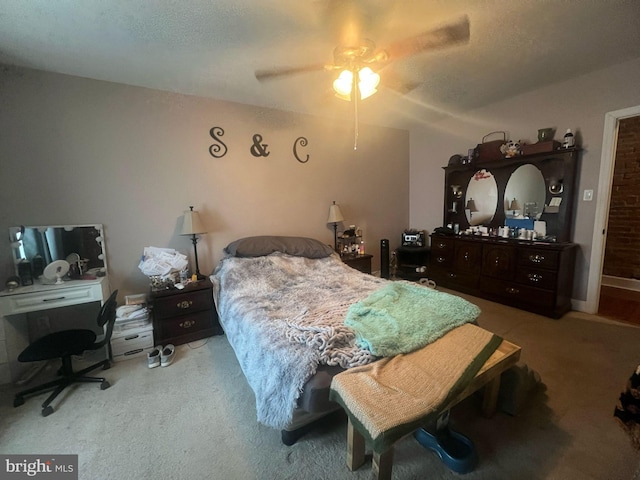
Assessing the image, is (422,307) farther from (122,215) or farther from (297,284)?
(122,215)

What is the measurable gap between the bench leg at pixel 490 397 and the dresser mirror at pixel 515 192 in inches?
91.4

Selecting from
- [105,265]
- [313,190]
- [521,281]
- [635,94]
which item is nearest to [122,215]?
[105,265]

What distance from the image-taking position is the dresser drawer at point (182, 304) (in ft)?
7.93

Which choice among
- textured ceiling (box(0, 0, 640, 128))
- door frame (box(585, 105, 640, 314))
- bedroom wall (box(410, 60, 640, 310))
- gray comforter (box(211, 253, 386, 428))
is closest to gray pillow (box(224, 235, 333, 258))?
gray comforter (box(211, 253, 386, 428))

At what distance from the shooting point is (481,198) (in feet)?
12.0

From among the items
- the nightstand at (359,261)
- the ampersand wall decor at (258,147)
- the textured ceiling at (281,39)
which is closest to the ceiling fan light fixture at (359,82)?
the textured ceiling at (281,39)

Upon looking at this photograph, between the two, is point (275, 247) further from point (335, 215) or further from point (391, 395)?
point (391, 395)

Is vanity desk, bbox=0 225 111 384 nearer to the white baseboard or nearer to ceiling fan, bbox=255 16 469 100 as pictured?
ceiling fan, bbox=255 16 469 100

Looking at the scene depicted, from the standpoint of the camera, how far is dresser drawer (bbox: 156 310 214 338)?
96.7 inches

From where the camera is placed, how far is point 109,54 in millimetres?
2004

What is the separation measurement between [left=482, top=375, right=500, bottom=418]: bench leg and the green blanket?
37 centimetres

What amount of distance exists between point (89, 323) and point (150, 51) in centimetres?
245

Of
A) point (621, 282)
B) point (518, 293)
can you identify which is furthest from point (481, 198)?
point (621, 282)

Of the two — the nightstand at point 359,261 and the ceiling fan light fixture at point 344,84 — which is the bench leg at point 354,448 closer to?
the ceiling fan light fixture at point 344,84
